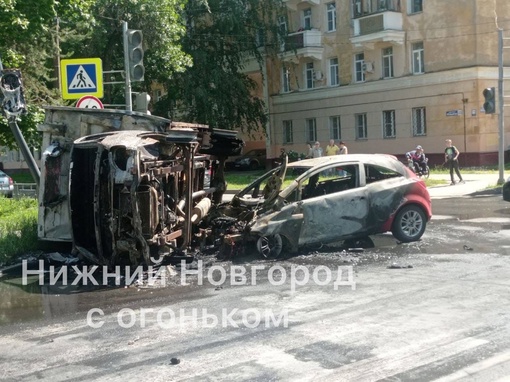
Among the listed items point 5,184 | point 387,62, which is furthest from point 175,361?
point 387,62

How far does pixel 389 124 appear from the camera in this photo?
37406 mm

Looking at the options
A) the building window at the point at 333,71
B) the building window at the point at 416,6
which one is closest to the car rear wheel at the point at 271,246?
the building window at the point at 416,6

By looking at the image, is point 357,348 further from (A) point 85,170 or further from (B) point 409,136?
(B) point 409,136

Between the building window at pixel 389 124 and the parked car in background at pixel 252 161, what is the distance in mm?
10543

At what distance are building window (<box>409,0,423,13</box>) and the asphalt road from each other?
27.2m

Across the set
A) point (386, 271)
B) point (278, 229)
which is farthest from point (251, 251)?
point (386, 271)

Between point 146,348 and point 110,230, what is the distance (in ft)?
12.2

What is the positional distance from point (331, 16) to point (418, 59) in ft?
22.1

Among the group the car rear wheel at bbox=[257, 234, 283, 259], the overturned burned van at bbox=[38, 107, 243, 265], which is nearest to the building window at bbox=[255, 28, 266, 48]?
the overturned burned van at bbox=[38, 107, 243, 265]

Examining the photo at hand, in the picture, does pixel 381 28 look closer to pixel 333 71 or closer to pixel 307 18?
pixel 333 71

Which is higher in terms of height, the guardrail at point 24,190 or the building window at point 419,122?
the building window at point 419,122

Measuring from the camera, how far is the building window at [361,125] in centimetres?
3873

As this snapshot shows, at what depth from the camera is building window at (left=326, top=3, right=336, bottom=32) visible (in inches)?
1581

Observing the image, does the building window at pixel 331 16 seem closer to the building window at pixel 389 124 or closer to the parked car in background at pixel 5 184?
the building window at pixel 389 124
